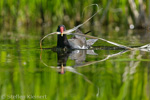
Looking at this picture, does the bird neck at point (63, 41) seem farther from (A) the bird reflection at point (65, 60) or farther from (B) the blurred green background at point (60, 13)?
(B) the blurred green background at point (60, 13)

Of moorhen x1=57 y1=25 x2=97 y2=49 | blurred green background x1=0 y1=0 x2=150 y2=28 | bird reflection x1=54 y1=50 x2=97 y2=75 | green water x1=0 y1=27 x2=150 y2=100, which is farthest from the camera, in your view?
blurred green background x1=0 y1=0 x2=150 y2=28

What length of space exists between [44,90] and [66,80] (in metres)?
0.41

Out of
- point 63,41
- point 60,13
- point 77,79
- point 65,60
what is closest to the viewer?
point 77,79

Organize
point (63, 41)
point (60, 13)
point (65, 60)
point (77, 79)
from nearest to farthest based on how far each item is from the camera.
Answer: point (77, 79) < point (65, 60) < point (63, 41) < point (60, 13)

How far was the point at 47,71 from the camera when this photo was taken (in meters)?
4.40

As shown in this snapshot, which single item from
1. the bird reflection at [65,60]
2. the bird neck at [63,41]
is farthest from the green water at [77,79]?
the bird neck at [63,41]

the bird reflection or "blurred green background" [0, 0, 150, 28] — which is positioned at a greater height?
"blurred green background" [0, 0, 150, 28]

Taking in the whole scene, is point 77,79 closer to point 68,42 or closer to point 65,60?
point 65,60

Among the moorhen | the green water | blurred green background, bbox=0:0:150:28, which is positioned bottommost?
the green water

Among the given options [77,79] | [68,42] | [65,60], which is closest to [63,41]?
[68,42]

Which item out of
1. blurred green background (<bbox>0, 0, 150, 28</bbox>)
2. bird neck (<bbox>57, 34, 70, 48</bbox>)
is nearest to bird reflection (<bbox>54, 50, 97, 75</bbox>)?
bird neck (<bbox>57, 34, 70, 48</bbox>)

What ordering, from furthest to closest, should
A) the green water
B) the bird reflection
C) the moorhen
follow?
the moorhen < the bird reflection < the green water

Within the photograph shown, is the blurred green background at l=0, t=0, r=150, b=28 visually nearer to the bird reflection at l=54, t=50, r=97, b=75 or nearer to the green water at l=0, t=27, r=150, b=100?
the bird reflection at l=54, t=50, r=97, b=75

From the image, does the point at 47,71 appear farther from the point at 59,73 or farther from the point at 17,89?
the point at 17,89
